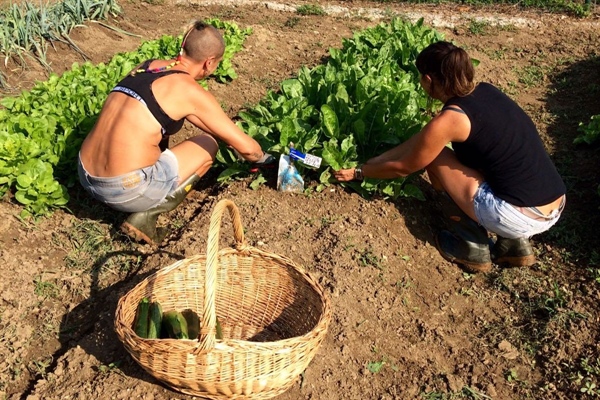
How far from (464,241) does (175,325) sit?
212 centimetres

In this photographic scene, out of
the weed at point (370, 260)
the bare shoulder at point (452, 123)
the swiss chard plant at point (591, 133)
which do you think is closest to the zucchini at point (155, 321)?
the weed at point (370, 260)

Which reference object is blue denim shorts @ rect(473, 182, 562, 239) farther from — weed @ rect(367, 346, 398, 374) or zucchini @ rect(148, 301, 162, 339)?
zucchini @ rect(148, 301, 162, 339)

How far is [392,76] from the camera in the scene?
5.80 metres

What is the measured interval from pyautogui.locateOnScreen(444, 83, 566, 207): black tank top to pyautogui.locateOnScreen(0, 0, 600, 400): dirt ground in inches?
28.1

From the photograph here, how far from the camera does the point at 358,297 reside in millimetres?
3941

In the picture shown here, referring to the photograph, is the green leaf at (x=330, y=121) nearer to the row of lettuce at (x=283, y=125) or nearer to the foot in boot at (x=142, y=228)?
the row of lettuce at (x=283, y=125)

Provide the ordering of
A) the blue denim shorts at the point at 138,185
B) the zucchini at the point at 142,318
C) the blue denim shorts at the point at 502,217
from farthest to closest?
the blue denim shorts at the point at 138,185
the blue denim shorts at the point at 502,217
the zucchini at the point at 142,318

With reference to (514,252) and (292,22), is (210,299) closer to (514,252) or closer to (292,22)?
(514,252)

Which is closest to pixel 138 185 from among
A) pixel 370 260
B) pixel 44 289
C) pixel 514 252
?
pixel 44 289

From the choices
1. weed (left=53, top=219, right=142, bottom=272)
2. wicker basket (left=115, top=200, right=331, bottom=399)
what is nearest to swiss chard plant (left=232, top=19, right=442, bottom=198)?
weed (left=53, top=219, right=142, bottom=272)

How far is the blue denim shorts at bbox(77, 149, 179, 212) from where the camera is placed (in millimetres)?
4211

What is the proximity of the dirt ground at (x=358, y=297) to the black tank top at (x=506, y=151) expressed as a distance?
2.34 ft

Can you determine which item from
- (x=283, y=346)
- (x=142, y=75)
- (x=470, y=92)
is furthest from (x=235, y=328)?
(x=470, y=92)

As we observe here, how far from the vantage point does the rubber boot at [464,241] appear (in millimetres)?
4277
